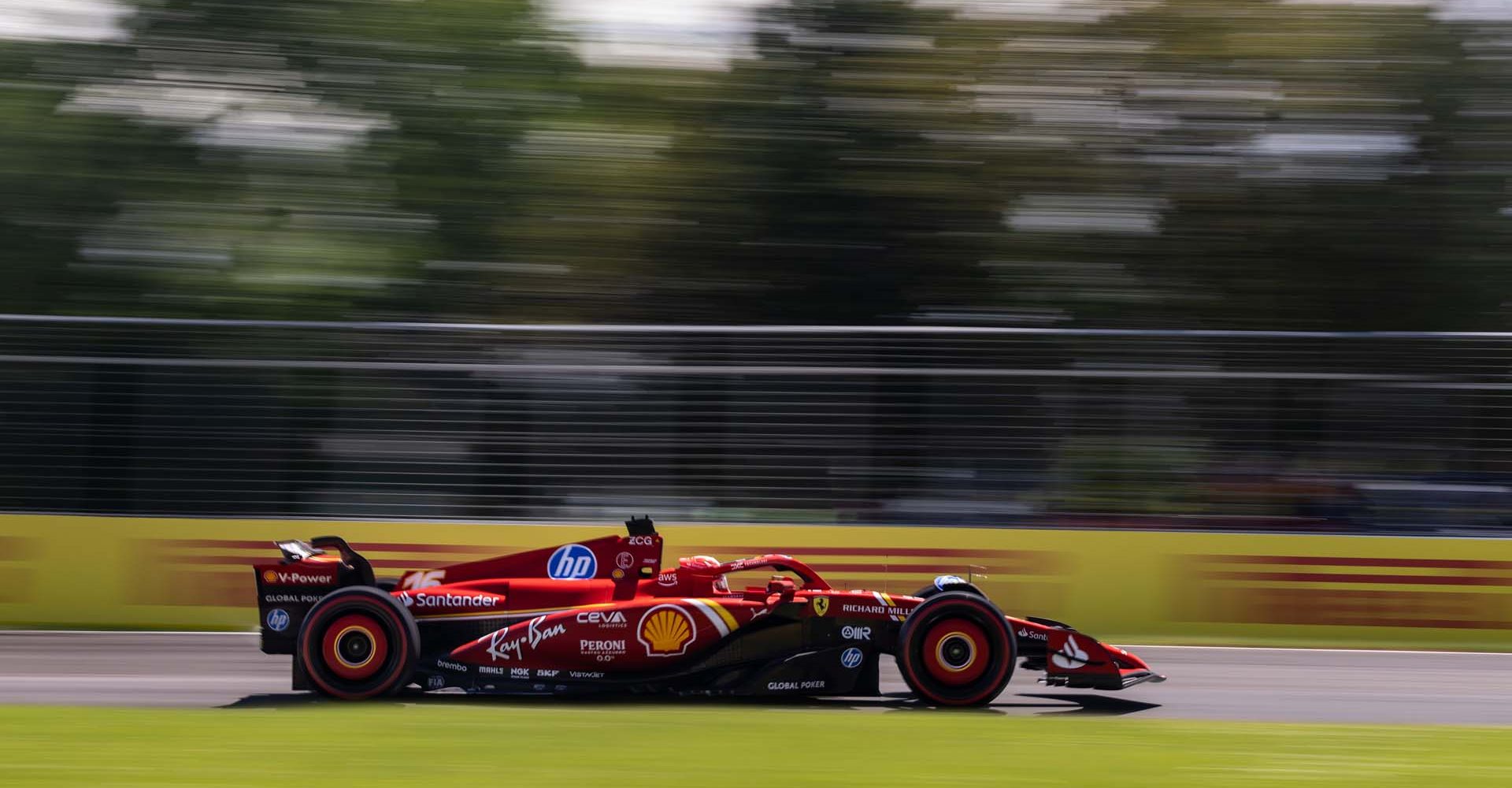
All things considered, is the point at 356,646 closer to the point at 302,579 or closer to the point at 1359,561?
the point at 302,579

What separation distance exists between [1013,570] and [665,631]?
3934 millimetres

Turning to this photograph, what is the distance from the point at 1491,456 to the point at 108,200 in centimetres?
1265

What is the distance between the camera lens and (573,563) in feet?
24.4

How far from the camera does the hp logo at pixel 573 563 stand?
741 centimetres

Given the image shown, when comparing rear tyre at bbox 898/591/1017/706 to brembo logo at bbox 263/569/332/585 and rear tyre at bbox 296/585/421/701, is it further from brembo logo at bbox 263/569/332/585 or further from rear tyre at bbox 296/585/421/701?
brembo logo at bbox 263/569/332/585

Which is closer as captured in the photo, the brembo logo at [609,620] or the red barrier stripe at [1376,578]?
the brembo logo at [609,620]

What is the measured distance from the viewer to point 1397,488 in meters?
10.2

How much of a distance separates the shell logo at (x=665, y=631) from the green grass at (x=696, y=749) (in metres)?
0.27

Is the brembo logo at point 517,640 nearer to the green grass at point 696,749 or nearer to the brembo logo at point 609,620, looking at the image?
the brembo logo at point 609,620

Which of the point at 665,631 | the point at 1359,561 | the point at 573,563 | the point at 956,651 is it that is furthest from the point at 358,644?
the point at 1359,561

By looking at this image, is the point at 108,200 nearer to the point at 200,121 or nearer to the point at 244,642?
the point at 200,121

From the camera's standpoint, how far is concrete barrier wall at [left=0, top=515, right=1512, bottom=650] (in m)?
10.1

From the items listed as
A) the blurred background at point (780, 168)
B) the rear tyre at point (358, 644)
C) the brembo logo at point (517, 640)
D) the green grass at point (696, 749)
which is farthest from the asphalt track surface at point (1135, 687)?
the blurred background at point (780, 168)

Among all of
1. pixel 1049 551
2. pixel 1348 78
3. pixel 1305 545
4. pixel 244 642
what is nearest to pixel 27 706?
pixel 244 642
